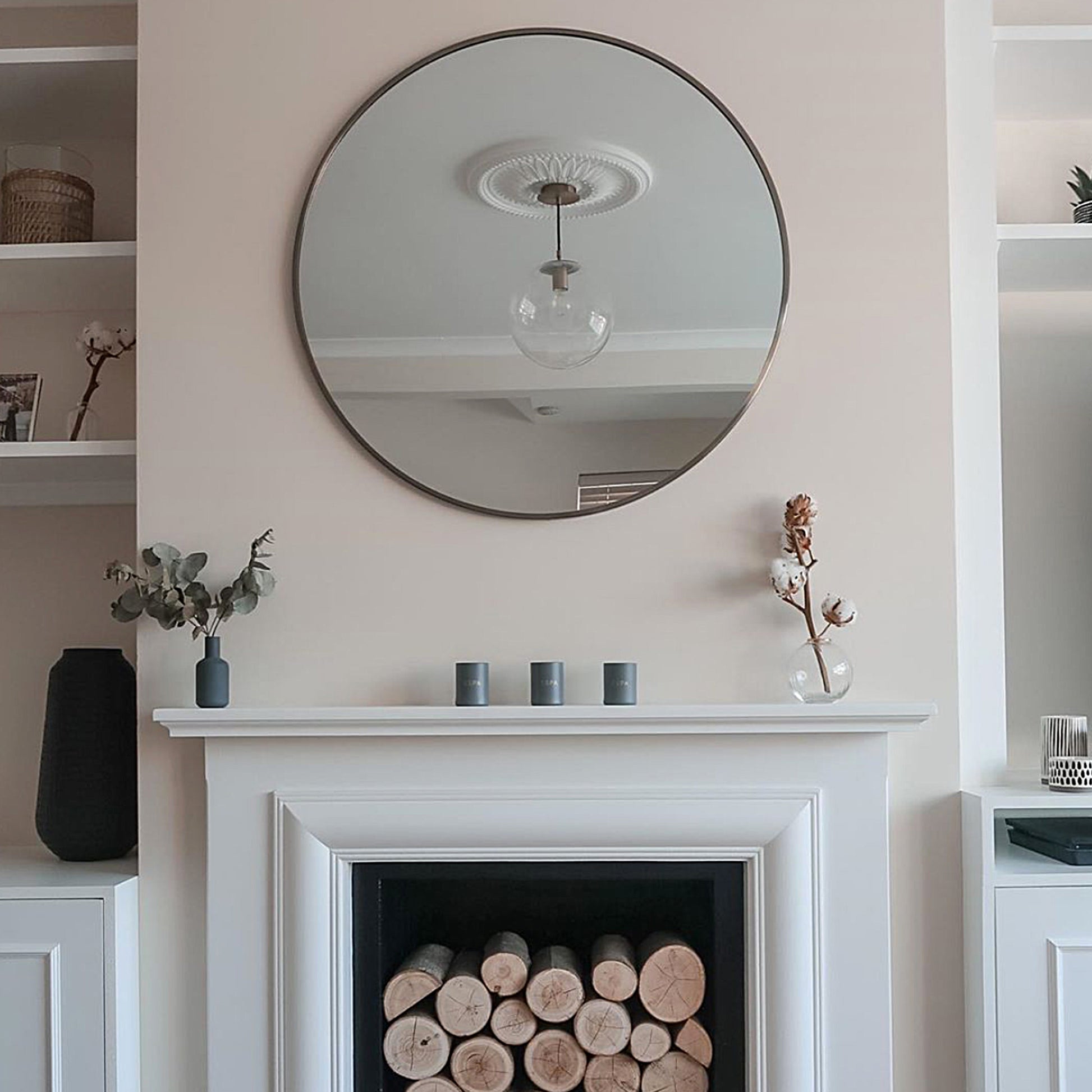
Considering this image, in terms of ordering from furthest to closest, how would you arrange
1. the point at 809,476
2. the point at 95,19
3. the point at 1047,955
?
the point at 95,19 → the point at 809,476 → the point at 1047,955

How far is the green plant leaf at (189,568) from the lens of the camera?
218cm

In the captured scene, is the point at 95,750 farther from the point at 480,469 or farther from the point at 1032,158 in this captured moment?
the point at 1032,158

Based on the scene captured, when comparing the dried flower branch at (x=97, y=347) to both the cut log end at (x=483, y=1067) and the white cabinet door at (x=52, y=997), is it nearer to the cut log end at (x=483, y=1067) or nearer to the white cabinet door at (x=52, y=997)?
the white cabinet door at (x=52, y=997)

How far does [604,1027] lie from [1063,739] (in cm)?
93

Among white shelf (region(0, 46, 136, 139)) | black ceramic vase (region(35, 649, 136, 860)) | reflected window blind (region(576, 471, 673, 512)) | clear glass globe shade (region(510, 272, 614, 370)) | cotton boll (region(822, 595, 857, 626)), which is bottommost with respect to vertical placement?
black ceramic vase (region(35, 649, 136, 860))

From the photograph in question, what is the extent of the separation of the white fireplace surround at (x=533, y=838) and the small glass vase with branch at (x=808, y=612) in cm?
7

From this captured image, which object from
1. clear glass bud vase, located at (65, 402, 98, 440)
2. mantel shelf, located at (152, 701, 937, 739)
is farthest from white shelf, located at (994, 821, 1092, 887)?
clear glass bud vase, located at (65, 402, 98, 440)

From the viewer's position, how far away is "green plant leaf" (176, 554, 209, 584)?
218 centimetres

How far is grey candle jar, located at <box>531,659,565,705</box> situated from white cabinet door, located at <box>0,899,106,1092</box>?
799 millimetres

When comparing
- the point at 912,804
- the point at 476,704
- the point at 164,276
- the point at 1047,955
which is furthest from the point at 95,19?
the point at 1047,955

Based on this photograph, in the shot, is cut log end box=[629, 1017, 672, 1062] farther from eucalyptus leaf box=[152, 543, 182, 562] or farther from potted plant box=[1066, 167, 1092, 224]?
potted plant box=[1066, 167, 1092, 224]

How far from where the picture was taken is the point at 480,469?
2.28 metres

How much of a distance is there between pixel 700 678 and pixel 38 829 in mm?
1215

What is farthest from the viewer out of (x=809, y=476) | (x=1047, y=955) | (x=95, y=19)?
(x=95, y=19)
